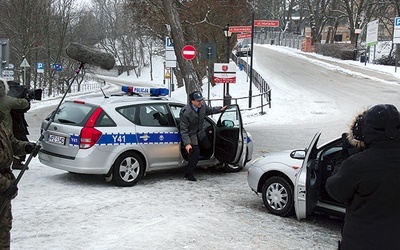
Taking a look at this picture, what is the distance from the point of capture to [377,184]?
281 centimetres

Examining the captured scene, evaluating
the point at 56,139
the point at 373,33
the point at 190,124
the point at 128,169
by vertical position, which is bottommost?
the point at 128,169

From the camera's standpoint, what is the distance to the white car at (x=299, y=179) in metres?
5.57

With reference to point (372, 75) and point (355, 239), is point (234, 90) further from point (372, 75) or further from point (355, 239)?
point (355, 239)

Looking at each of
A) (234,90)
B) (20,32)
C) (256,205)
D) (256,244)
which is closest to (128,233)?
(256,244)

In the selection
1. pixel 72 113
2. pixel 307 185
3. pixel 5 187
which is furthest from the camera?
pixel 72 113

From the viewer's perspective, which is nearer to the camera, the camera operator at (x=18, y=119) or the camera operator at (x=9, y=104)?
the camera operator at (x=9, y=104)

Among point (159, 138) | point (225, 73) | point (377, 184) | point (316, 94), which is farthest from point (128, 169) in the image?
point (316, 94)

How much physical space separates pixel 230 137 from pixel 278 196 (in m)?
2.21

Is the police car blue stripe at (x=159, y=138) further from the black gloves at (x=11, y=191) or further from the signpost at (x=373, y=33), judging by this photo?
the signpost at (x=373, y=33)

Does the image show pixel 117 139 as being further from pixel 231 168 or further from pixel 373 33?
pixel 373 33

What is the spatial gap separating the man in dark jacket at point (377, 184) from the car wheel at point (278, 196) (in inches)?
133

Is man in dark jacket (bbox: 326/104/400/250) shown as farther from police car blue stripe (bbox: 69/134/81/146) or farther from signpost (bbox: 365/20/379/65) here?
signpost (bbox: 365/20/379/65)

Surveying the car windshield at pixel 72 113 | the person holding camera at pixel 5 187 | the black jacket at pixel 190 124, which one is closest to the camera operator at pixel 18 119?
the car windshield at pixel 72 113

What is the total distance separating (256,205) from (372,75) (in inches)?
1133
